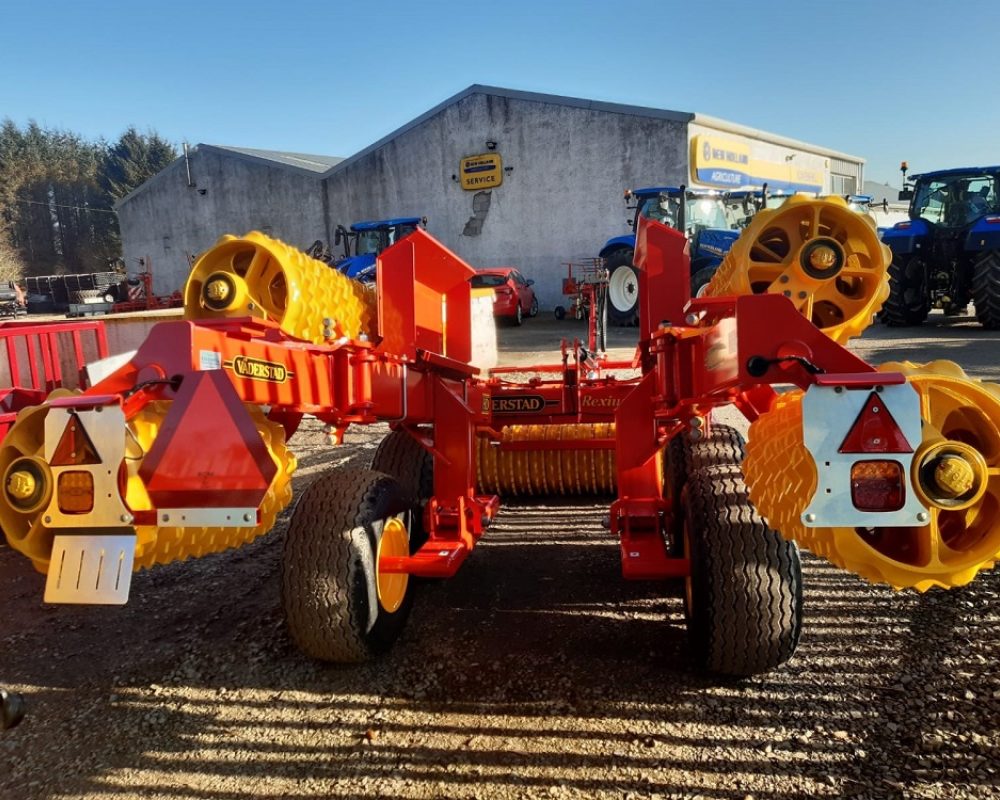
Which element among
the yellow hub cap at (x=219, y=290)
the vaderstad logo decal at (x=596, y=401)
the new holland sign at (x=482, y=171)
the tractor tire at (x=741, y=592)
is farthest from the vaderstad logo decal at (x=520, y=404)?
the new holland sign at (x=482, y=171)

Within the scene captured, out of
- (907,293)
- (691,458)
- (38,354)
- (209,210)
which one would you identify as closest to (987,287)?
(907,293)

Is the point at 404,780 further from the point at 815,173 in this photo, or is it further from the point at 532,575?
the point at 815,173

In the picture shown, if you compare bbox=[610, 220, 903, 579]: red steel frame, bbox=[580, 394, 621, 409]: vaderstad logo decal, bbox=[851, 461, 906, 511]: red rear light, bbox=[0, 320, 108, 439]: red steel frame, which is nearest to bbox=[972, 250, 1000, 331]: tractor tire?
bbox=[580, 394, 621, 409]: vaderstad logo decal

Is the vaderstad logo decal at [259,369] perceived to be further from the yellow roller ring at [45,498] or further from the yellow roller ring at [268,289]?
the yellow roller ring at [268,289]

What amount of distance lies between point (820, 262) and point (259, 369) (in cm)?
219

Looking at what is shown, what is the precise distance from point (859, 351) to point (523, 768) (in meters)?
10.9

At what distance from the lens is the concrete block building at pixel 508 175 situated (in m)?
21.0

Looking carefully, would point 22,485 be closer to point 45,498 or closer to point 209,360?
point 45,498

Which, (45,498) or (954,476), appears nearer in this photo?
(954,476)

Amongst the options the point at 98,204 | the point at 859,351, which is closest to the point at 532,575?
the point at 859,351

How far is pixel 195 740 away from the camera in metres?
2.72

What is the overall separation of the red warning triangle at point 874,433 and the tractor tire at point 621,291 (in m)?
14.5

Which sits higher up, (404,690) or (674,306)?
(674,306)

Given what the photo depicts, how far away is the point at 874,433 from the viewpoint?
6.38 feet
